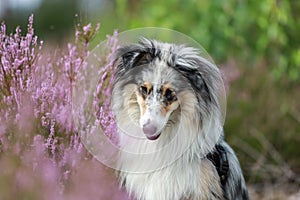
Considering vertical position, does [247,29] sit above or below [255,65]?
above

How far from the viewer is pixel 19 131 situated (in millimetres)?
3607

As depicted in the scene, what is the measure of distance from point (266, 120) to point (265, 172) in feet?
2.17

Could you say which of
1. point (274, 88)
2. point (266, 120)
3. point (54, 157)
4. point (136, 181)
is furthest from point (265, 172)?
point (54, 157)

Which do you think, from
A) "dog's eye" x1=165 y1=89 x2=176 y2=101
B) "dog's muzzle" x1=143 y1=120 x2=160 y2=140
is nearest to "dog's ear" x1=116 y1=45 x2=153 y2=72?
"dog's eye" x1=165 y1=89 x2=176 y2=101

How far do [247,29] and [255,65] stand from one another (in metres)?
0.67

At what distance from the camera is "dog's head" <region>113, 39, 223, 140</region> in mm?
3572

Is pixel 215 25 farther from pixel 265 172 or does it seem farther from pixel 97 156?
pixel 97 156

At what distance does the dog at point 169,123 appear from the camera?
3.63 m

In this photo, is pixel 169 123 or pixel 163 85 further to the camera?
pixel 169 123

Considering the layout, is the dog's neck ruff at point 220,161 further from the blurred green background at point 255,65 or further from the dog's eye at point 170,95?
the blurred green background at point 255,65

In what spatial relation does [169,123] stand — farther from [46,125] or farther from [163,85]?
[46,125]

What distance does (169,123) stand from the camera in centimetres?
377

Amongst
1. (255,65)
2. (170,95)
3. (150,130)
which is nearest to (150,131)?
(150,130)

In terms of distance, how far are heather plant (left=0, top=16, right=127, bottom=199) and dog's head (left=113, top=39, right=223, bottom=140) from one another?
26cm
